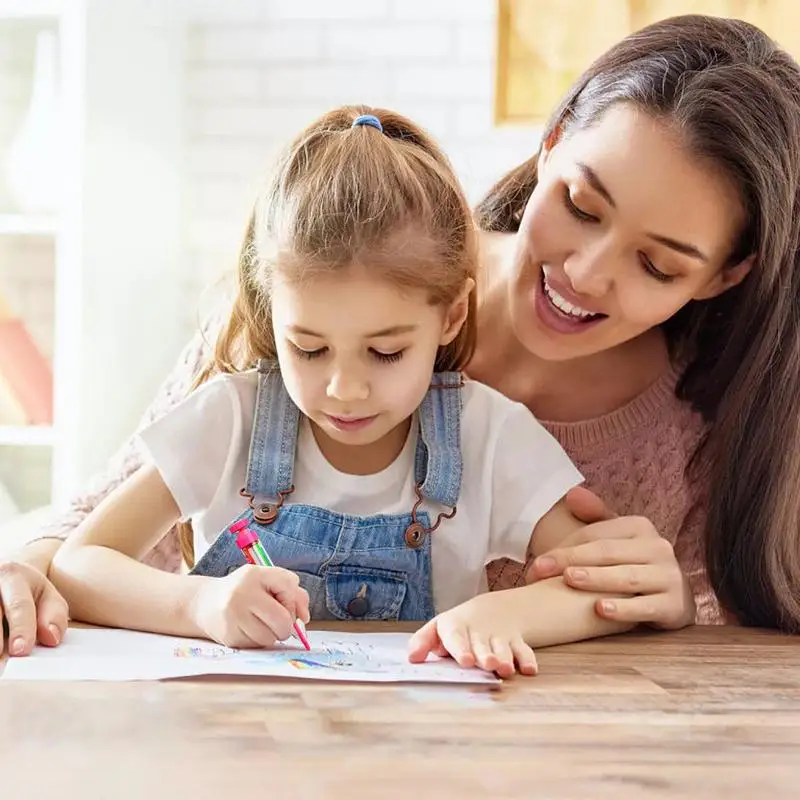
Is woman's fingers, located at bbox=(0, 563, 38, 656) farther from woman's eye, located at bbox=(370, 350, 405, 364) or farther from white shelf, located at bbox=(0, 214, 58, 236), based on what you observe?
white shelf, located at bbox=(0, 214, 58, 236)

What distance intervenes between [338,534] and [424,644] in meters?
0.28

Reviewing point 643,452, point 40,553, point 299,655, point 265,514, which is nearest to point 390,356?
point 265,514

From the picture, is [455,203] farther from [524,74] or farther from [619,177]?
[524,74]

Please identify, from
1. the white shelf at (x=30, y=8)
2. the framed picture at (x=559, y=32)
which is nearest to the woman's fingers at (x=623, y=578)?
the framed picture at (x=559, y=32)

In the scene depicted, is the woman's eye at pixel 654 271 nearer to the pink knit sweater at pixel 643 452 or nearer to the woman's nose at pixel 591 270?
the woman's nose at pixel 591 270

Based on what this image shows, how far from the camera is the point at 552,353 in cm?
155

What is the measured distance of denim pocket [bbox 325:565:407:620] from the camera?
139cm

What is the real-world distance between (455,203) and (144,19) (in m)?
2.28

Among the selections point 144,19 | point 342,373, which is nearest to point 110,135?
point 144,19

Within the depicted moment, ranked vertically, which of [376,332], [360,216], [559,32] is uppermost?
[559,32]

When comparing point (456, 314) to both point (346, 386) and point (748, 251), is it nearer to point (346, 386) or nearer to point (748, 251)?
point (346, 386)

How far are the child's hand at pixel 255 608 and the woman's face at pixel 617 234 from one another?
52cm

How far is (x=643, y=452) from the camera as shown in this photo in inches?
67.9

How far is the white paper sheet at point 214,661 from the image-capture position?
3.36 feet
